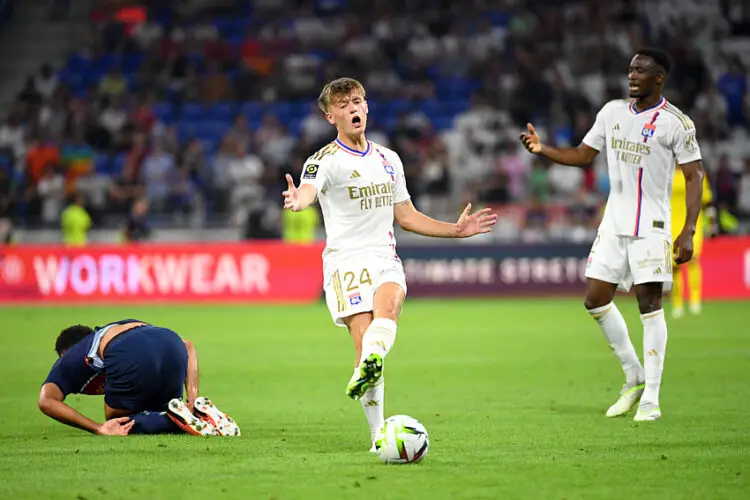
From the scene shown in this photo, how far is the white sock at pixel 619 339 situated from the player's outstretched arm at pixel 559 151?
3.89ft

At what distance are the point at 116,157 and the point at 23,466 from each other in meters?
22.3

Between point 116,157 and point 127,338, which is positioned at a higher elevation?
→ point 116,157

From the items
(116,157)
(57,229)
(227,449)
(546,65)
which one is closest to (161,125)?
(116,157)

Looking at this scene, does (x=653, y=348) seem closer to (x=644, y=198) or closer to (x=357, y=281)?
(x=644, y=198)

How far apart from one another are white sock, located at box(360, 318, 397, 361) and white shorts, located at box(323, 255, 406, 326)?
26cm

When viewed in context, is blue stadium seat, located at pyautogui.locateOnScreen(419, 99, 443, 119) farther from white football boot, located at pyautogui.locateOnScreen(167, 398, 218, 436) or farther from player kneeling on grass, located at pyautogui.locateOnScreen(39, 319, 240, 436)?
white football boot, located at pyautogui.locateOnScreen(167, 398, 218, 436)

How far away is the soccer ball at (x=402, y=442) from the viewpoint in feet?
23.4

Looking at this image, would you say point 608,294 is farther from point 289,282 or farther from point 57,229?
point 57,229

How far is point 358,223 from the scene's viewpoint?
7.90m

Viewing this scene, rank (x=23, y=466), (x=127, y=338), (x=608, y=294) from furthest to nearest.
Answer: (x=608, y=294) → (x=127, y=338) → (x=23, y=466)

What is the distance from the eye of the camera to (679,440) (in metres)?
8.09

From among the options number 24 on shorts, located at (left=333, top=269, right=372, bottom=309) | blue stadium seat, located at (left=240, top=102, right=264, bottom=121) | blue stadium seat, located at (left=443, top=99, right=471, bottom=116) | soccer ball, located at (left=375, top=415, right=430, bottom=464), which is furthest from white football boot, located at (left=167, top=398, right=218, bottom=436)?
blue stadium seat, located at (left=240, top=102, right=264, bottom=121)

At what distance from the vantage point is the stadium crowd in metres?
26.5

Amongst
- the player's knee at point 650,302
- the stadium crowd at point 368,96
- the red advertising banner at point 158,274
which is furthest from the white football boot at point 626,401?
the stadium crowd at point 368,96
